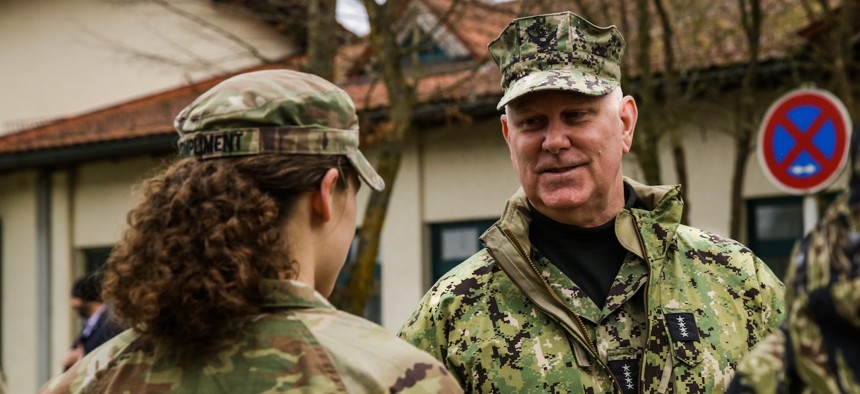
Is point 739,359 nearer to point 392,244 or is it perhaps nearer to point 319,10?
point 319,10

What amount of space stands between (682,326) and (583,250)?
0.36m

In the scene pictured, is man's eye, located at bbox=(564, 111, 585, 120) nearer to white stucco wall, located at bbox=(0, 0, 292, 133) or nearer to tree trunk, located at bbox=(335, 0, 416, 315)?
tree trunk, located at bbox=(335, 0, 416, 315)

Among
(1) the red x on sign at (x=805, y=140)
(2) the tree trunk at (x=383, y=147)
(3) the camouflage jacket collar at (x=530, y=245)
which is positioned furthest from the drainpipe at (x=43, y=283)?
(3) the camouflage jacket collar at (x=530, y=245)

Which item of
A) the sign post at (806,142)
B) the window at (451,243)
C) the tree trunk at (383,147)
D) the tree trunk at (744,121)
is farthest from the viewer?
the window at (451,243)

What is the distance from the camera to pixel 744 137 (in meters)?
11.0

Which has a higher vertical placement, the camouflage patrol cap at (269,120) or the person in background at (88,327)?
the camouflage patrol cap at (269,120)

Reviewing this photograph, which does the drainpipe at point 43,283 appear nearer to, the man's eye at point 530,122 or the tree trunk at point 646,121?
the tree trunk at point 646,121

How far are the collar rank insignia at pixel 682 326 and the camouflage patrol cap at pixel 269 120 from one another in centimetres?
114

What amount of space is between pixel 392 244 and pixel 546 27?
12.5 meters

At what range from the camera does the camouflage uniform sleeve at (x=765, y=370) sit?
1805 mm

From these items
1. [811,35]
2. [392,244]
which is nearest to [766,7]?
[811,35]

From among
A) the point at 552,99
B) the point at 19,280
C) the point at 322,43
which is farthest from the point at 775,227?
the point at 19,280

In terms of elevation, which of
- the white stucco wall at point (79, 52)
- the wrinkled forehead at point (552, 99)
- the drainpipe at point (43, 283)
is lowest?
the drainpipe at point (43, 283)

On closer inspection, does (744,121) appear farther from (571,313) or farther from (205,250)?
(205,250)
